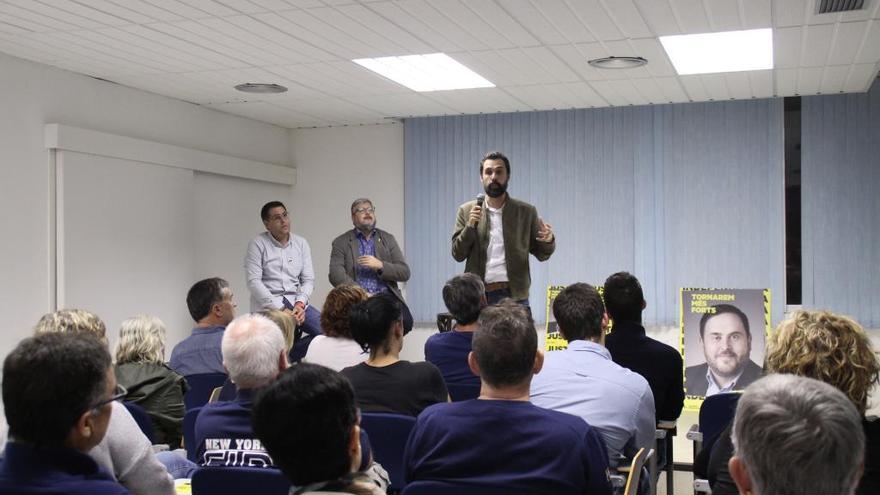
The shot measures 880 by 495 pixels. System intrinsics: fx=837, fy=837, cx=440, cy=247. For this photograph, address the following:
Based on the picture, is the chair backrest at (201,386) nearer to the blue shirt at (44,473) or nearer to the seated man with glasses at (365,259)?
the blue shirt at (44,473)

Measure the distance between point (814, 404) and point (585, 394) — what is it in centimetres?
160

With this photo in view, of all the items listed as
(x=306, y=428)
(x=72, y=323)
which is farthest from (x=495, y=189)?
(x=306, y=428)

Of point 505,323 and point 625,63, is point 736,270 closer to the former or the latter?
point 625,63

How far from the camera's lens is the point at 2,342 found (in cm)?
562

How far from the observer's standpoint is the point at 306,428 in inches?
63.1

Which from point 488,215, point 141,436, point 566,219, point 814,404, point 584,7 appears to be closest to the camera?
point 814,404

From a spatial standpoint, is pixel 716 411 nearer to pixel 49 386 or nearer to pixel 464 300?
pixel 464 300

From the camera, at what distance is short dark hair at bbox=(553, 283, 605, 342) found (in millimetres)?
3418

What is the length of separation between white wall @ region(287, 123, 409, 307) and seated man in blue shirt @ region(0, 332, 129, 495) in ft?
22.6

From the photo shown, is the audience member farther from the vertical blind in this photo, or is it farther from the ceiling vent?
the vertical blind

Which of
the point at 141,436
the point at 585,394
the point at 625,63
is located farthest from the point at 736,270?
the point at 141,436

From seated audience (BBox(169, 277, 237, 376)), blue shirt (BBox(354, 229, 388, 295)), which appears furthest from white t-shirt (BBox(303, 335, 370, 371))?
blue shirt (BBox(354, 229, 388, 295))

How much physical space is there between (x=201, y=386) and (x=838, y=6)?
394cm

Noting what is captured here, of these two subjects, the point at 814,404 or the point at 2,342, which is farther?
the point at 2,342
